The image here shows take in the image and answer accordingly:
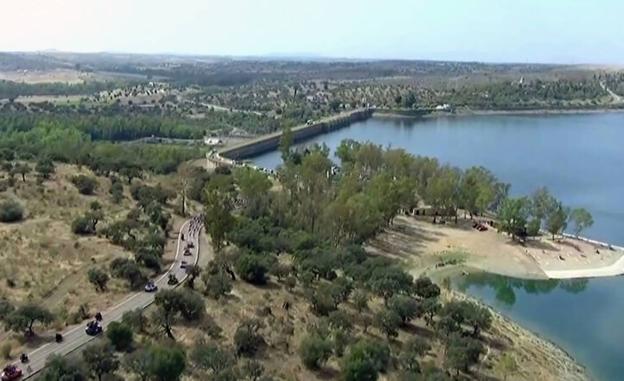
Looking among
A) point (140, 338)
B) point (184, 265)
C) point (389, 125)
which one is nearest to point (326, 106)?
point (389, 125)

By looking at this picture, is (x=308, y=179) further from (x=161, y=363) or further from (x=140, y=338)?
(x=161, y=363)

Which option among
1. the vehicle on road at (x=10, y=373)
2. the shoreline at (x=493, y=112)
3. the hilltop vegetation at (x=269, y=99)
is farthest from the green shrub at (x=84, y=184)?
the shoreline at (x=493, y=112)

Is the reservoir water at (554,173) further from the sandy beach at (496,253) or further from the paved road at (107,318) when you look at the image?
the paved road at (107,318)

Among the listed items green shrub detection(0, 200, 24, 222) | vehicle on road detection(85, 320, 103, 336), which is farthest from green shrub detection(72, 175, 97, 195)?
vehicle on road detection(85, 320, 103, 336)

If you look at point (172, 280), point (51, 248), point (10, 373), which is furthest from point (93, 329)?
point (51, 248)

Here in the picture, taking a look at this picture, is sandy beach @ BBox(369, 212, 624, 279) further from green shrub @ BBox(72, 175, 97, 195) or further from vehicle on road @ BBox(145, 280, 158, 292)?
green shrub @ BBox(72, 175, 97, 195)
